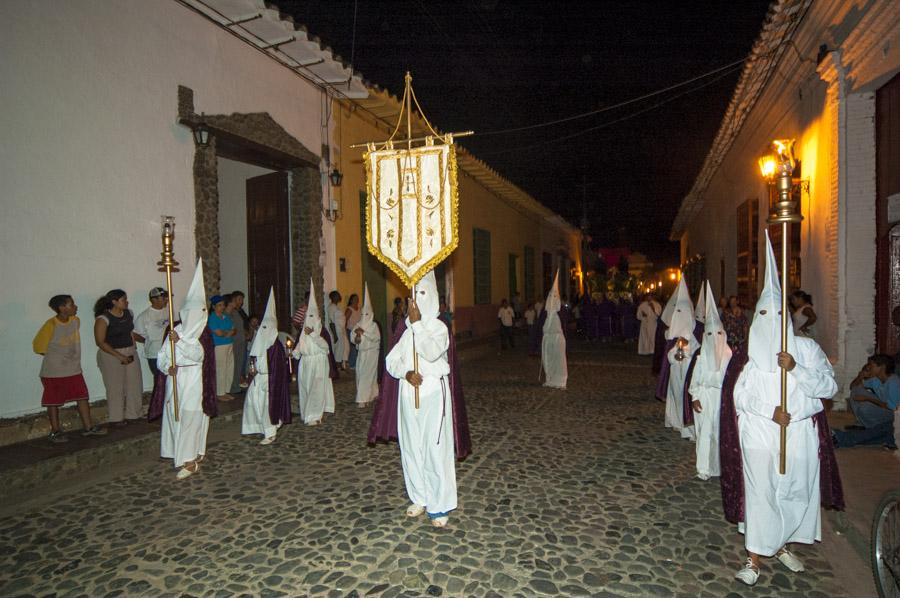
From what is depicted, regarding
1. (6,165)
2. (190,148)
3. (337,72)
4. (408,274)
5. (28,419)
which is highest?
(337,72)

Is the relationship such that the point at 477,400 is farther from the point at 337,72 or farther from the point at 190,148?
the point at 337,72

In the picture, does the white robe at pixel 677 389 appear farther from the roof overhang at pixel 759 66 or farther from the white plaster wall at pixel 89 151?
the white plaster wall at pixel 89 151

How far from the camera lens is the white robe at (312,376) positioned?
297 inches

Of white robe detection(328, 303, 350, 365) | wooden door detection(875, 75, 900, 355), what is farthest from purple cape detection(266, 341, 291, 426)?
wooden door detection(875, 75, 900, 355)

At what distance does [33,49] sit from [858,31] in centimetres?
920

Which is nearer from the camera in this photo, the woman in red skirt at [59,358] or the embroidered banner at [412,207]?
the embroidered banner at [412,207]

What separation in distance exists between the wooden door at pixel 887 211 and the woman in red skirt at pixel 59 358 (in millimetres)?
9333

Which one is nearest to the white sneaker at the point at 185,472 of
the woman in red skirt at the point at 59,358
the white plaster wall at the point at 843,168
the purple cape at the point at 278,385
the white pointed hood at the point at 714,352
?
the purple cape at the point at 278,385

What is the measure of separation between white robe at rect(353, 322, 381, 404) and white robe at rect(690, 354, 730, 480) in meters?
4.99

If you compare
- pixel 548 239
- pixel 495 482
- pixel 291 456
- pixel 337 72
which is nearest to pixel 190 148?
pixel 337 72

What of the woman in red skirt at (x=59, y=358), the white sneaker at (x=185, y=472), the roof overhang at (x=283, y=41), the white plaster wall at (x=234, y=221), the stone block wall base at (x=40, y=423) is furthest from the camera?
the white plaster wall at (x=234, y=221)

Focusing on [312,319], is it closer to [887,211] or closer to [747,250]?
[887,211]

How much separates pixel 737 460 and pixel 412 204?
3.22 m

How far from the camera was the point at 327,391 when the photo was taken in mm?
7812
